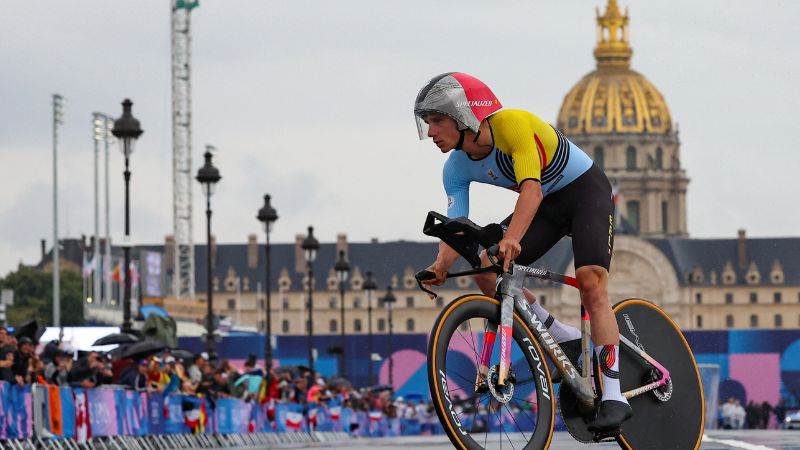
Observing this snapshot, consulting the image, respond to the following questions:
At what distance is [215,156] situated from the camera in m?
61.7

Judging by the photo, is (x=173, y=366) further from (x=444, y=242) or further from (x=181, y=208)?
(x=181, y=208)

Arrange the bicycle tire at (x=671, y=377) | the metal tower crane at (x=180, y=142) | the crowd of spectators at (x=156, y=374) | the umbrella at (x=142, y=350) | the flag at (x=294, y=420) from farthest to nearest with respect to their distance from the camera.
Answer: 1. the metal tower crane at (x=180, y=142)
2. the flag at (x=294, y=420)
3. the umbrella at (x=142, y=350)
4. the crowd of spectators at (x=156, y=374)
5. the bicycle tire at (x=671, y=377)

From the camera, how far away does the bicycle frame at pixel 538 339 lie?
8.24m

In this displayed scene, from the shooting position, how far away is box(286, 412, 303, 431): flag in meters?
34.9

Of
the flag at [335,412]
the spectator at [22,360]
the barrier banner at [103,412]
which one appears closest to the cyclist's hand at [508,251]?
the spectator at [22,360]

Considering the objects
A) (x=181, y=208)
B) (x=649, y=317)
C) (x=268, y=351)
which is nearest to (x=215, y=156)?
(x=268, y=351)

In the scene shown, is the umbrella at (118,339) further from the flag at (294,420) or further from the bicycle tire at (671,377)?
the bicycle tire at (671,377)

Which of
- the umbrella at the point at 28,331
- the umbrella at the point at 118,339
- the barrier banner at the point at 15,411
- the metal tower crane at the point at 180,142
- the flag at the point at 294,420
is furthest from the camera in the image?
the metal tower crane at the point at 180,142

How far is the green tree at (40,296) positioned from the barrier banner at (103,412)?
121780 mm

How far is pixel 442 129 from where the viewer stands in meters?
8.32

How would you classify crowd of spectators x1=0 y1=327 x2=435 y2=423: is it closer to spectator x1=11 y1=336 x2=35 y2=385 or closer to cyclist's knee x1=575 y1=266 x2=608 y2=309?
spectator x1=11 y1=336 x2=35 y2=385

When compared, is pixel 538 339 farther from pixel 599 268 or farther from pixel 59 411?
pixel 59 411

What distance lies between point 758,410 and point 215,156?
22682mm

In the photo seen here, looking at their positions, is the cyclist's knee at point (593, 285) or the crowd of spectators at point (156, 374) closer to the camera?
the cyclist's knee at point (593, 285)
